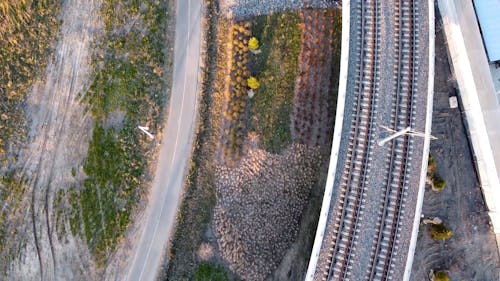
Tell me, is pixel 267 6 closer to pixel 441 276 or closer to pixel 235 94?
pixel 235 94

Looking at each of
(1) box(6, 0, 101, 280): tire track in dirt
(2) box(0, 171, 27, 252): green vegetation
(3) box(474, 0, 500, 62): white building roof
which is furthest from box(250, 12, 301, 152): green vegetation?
(2) box(0, 171, 27, 252): green vegetation

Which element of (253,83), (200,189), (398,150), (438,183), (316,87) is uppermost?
(316,87)

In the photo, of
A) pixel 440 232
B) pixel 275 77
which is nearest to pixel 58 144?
pixel 275 77

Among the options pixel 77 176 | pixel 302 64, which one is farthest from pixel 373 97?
pixel 77 176

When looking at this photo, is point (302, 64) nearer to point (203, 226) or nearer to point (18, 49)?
point (203, 226)

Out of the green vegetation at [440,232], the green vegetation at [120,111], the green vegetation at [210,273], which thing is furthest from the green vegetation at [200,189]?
the green vegetation at [440,232]

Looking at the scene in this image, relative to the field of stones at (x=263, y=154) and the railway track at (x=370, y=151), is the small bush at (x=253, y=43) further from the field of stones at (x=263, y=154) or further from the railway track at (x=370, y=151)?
the railway track at (x=370, y=151)

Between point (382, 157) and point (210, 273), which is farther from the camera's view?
point (210, 273)
